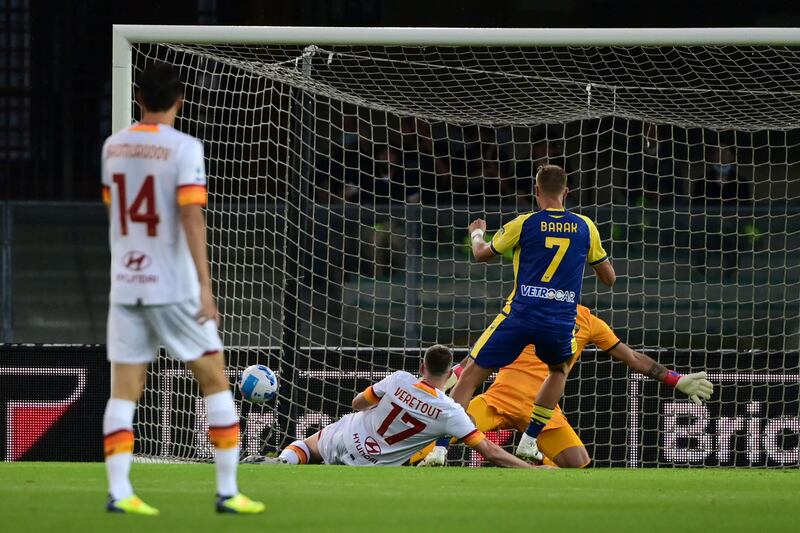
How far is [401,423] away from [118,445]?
324 centimetres

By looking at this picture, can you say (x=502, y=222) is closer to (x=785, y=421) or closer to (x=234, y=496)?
(x=785, y=421)

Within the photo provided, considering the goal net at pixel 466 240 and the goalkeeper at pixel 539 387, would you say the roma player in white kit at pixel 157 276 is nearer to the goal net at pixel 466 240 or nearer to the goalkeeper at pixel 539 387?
the goalkeeper at pixel 539 387

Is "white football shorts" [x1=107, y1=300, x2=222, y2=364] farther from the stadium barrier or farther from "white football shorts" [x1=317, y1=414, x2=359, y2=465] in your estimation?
the stadium barrier

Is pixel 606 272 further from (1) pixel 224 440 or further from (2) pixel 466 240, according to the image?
(2) pixel 466 240

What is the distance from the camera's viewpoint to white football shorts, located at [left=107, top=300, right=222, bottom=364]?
180 inches

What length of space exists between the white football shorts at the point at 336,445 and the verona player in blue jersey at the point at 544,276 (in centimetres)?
87

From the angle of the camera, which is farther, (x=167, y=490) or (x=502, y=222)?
(x=502, y=222)

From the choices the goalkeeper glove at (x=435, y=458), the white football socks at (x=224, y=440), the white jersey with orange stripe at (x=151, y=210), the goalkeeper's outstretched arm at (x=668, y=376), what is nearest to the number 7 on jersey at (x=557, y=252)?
the goalkeeper's outstretched arm at (x=668, y=376)

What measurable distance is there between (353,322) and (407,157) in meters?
2.21

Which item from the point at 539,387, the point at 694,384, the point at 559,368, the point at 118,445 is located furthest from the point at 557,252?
the point at 118,445

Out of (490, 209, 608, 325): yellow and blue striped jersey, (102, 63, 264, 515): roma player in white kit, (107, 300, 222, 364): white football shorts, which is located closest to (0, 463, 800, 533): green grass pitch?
(102, 63, 264, 515): roma player in white kit

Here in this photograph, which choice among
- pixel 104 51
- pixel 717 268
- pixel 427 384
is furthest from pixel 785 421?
pixel 104 51

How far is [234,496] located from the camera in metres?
4.56

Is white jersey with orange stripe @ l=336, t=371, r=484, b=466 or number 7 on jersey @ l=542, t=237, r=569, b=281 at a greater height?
number 7 on jersey @ l=542, t=237, r=569, b=281
